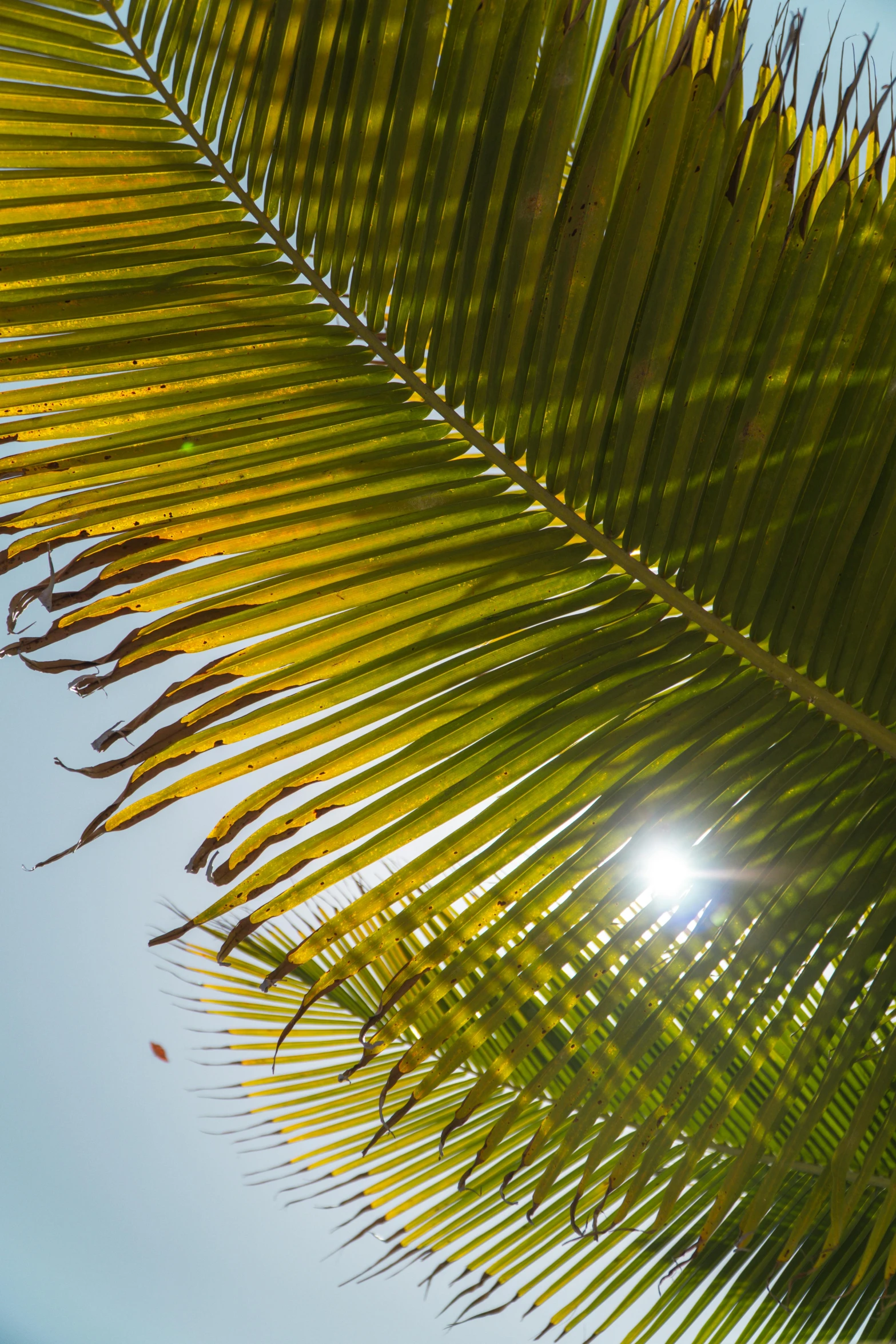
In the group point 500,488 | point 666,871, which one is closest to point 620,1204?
point 666,871

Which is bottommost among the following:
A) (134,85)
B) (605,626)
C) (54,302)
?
(605,626)

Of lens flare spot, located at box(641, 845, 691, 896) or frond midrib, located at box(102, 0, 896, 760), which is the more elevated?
frond midrib, located at box(102, 0, 896, 760)

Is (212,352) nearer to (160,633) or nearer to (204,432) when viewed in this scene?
(204,432)

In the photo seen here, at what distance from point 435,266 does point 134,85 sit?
0.78ft

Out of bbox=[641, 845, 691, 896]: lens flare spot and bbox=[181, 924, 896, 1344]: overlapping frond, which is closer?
bbox=[641, 845, 691, 896]: lens flare spot

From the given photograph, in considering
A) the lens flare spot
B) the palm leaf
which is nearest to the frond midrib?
the palm leaf

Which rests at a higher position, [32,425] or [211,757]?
[32,425]

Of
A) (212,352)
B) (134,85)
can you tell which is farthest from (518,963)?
(134,85)

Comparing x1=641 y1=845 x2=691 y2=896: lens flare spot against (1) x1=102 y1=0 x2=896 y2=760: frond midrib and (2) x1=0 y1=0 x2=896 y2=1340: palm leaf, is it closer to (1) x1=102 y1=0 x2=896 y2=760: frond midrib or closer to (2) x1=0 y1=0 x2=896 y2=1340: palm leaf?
(2) x1=0 y1=0 x2=896 y2=1340: palm leaf

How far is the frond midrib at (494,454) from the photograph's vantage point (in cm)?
56

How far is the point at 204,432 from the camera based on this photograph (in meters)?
0.54

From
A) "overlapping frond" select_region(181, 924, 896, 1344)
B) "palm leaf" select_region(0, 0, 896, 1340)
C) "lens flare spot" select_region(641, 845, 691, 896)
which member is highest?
"palm leaf" select_region(0, 0, 896, 1340)

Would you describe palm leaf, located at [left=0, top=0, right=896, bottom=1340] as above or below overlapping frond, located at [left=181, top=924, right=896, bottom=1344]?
above

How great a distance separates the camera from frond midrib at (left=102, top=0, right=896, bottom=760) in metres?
0.56
